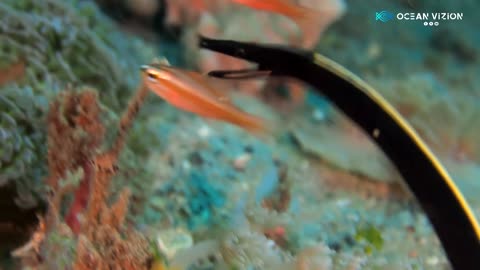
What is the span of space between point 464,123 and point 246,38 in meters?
1.99

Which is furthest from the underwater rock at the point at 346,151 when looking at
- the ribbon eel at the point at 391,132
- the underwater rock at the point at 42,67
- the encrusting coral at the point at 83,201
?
the encrusting coral at the point at 83,201

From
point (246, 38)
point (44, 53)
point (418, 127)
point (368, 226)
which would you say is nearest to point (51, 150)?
point (44, 53)

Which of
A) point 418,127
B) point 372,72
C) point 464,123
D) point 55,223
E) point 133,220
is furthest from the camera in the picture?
point 372,72

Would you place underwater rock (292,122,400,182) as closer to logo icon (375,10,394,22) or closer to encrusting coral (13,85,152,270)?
encrusting coral (13,85,152,270)

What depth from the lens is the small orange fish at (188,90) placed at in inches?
62.1

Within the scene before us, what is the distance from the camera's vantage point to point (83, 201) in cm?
192

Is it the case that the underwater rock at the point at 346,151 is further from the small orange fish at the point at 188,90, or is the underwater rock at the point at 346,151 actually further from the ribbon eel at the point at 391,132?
the small orange fish at the point at 188,90

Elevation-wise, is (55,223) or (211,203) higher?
(211,203)

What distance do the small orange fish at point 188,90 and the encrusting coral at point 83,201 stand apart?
0.15 meters

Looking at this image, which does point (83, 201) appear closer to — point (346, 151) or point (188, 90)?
point (188, 90)

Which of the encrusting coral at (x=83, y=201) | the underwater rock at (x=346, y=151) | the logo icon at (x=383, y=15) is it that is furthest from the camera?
the logo icon at (x=383, y=15)

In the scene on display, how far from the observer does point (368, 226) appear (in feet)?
8.71

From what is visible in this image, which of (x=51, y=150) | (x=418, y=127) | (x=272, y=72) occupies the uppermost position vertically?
(x=418, y=127)

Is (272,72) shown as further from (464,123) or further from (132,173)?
(464,123)
